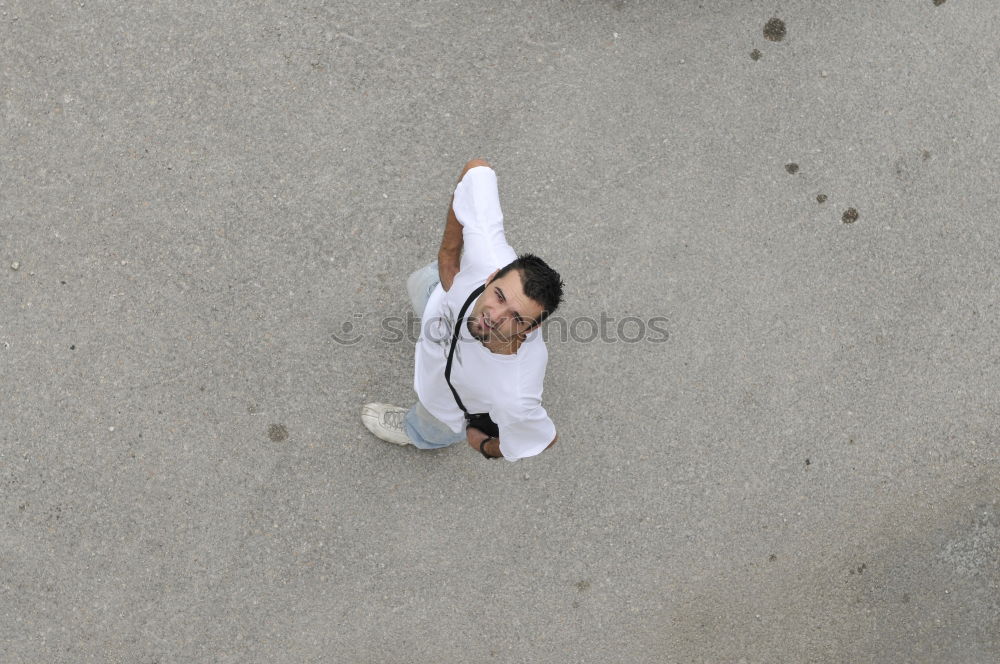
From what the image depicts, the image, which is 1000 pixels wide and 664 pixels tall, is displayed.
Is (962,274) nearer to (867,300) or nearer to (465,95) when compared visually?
(867,300)

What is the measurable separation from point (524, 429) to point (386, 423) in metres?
1.32

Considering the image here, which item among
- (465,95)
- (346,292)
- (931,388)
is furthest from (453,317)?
(931,388)

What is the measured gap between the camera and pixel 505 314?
7.85ft

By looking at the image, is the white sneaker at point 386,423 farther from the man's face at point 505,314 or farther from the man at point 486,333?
the man's face at point 505,314

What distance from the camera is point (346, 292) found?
12.6 ft

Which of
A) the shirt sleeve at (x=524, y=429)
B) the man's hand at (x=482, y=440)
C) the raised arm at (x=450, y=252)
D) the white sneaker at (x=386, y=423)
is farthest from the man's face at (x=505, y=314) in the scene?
the white sneaker at (x=386, y=423)

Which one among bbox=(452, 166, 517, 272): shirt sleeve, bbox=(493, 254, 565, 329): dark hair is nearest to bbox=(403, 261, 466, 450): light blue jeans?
bbox=(452, 166, 517, 272): shirt sleeve

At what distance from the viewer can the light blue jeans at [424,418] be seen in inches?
126

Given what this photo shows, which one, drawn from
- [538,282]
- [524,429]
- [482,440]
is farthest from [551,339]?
[538,282]

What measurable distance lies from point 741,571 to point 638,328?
143 centimetres

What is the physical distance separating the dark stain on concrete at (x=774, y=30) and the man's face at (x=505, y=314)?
2.52 meters

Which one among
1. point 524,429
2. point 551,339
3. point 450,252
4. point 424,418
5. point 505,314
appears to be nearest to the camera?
point 505,314

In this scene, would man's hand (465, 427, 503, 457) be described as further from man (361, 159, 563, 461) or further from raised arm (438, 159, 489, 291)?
raised arm (438, 159, 489, 291)

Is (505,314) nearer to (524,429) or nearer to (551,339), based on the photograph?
(524,429)
